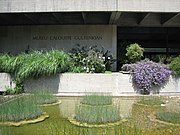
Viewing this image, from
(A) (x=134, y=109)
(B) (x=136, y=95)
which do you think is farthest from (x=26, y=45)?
(A) (x=134, y=109)

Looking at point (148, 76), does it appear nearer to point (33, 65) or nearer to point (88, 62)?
point (88, 62)

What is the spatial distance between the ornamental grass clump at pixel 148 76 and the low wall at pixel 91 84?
0.99 feet

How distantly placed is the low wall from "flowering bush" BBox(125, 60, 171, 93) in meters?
0.31

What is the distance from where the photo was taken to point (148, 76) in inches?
449

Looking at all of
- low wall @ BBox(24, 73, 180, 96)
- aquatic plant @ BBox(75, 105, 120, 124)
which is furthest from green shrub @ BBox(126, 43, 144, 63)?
aquatic plant @ BBox(75, 105, 120, 124)

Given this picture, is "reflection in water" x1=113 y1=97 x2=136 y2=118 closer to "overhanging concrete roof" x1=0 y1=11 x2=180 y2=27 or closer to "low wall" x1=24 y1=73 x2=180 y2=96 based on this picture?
"low wall" x1=24 y1=73 x2=180 y2=96

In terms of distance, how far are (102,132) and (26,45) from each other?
11.7m

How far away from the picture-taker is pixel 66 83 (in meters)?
11.8

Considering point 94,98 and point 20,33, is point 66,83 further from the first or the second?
point 20,33

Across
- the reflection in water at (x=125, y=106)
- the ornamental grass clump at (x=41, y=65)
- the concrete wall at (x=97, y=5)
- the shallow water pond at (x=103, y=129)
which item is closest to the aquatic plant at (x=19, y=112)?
the shallow water pond at (x=103, y=129)

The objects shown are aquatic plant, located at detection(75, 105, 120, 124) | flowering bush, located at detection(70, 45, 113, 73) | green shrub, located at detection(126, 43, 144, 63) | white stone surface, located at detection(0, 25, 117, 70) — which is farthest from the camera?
white stone surface, located at detection(0, 25, 117, 70)

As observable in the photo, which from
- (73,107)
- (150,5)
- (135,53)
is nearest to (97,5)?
(150,5)

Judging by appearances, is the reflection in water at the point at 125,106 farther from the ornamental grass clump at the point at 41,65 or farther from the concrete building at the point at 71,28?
the concrete building at the point at 71,28

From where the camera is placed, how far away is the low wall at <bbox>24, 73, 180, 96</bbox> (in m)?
11.6
